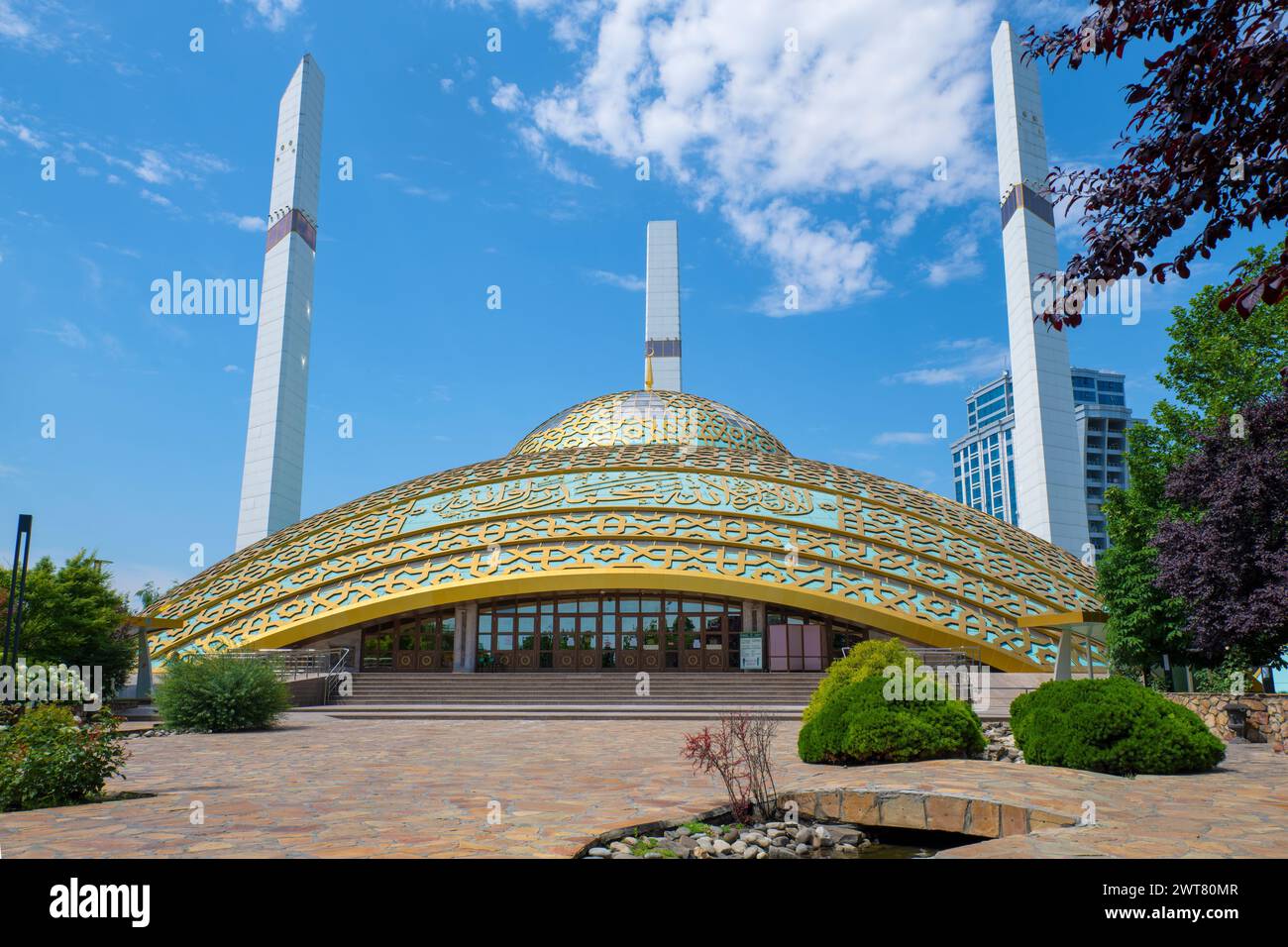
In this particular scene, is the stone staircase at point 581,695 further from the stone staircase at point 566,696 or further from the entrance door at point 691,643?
the entrance door at point 691,643

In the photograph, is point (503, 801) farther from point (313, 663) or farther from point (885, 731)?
point (313, 663)

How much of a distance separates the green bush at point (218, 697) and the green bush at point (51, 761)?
24.7ft

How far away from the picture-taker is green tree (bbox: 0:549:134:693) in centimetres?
1819

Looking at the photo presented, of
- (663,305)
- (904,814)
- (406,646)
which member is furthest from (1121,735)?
(663,305)

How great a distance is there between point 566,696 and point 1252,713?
45.7 ft

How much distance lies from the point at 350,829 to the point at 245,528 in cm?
3427

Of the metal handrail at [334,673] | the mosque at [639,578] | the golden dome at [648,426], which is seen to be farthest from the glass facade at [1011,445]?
the metal handrail at [334,673]

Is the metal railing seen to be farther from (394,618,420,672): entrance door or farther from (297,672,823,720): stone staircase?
(394,618,420,672): entrance door

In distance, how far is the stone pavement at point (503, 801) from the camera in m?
5.79

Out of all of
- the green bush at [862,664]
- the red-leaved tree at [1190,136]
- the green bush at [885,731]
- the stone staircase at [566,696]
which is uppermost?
the red-leaved tree at [1190,136]

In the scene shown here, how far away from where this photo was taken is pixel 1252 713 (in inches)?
568

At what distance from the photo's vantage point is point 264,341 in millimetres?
39406

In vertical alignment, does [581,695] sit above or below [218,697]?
below
